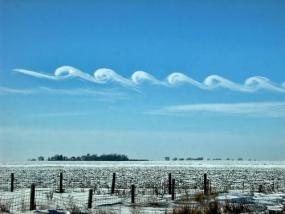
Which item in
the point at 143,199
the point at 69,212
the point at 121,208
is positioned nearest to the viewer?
the point at 69,212

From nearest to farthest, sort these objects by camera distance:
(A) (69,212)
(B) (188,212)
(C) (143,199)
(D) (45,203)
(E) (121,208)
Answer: (B) (188,212) → (A) (69,212) → (E) (121,208) → (D) (45,203) → (C) (143,199)

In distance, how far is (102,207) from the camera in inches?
771

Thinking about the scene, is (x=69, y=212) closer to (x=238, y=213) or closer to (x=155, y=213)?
(x=155, y=213)

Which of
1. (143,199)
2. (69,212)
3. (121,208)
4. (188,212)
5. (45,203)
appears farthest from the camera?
(143,199)

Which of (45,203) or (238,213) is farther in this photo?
(45,203)

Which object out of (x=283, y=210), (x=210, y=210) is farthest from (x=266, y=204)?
(x=210, y=210)

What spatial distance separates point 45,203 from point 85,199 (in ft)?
8.48

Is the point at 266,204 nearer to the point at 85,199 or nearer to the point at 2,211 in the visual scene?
the point at 85,199

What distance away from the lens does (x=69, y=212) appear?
16.9 meters

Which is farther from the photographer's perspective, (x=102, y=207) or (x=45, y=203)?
(x=45, y=203)

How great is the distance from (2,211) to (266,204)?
9.62m

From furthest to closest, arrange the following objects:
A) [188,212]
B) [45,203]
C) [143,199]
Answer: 1. [143,199]
2. [45,203]
3. [188,212]

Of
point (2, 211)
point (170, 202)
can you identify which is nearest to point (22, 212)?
point (2, 211)

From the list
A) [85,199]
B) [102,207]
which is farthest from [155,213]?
[85,199]
